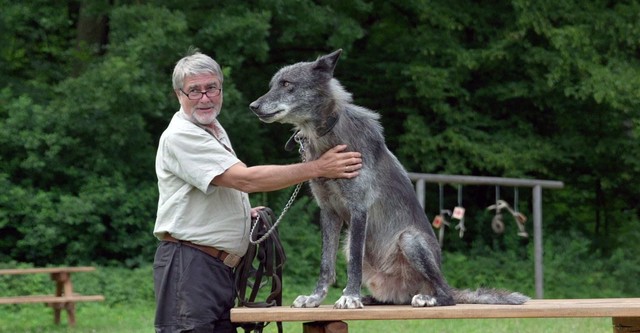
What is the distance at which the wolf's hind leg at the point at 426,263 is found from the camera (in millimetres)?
4977

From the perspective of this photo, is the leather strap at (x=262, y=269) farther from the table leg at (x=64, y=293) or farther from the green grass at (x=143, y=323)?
the table leg at (x=64, y=293)

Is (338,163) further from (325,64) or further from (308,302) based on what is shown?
(308,302)

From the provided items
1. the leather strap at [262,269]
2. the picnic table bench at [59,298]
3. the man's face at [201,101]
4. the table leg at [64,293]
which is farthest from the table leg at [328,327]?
the table leg at [64,293]

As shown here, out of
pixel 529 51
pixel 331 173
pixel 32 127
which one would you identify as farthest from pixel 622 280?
pixel 331 173

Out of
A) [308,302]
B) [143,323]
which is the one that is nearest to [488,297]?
[308,302]

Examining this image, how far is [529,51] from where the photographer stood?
1655 cm

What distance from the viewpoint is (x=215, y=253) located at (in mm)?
5121

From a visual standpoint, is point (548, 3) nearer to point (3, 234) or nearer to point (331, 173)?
point (3, 234)

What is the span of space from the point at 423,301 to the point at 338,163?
0.76m

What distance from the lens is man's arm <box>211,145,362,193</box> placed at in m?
4.81

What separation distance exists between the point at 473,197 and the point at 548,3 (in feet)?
13.3

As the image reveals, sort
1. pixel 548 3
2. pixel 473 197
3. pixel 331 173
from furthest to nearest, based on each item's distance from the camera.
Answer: pixel 473 197 → pixel 548 3 → pixel 331 173

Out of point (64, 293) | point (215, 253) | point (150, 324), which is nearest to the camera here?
point (215, 253)

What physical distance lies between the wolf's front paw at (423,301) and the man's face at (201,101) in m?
1.29
